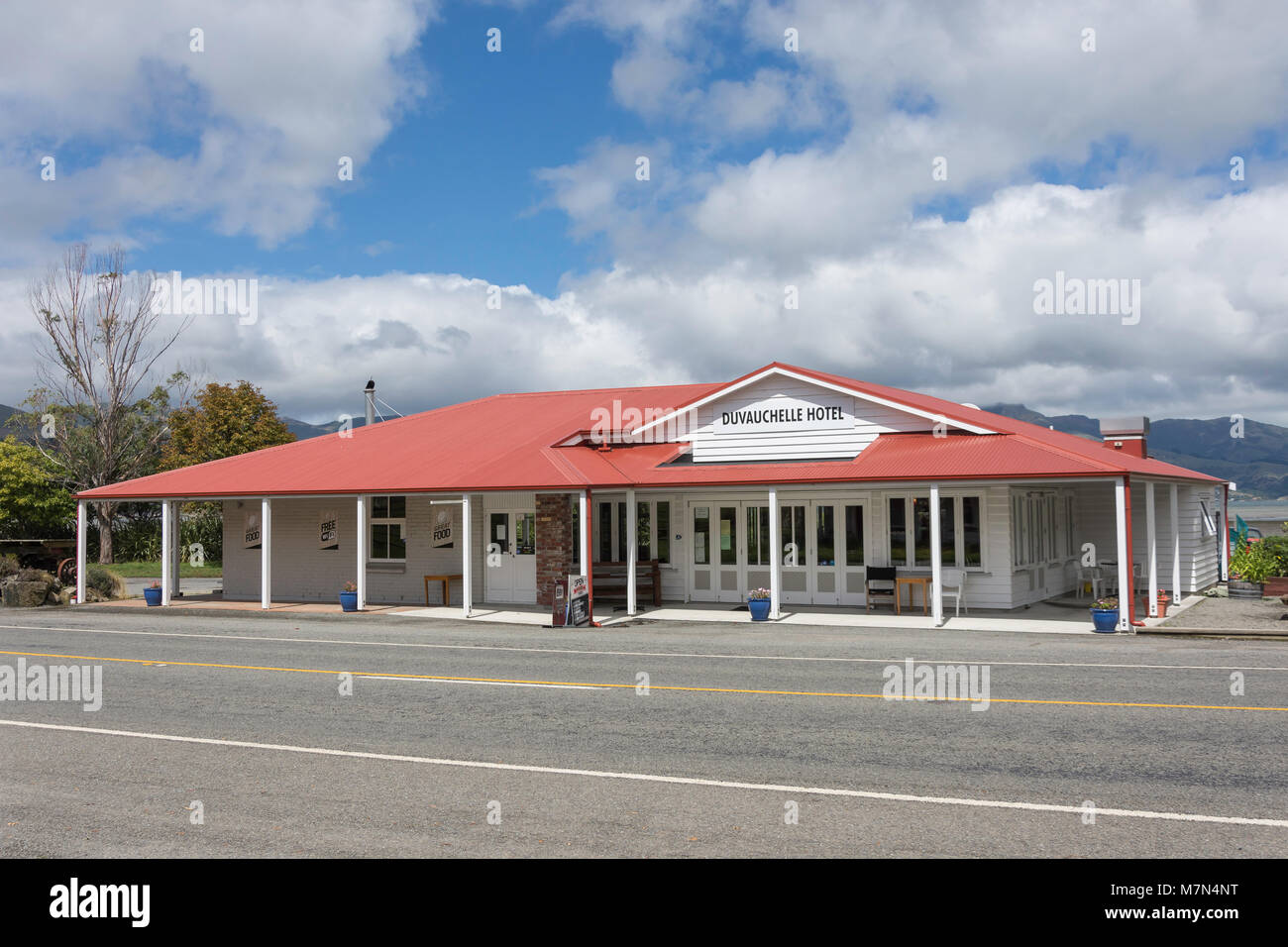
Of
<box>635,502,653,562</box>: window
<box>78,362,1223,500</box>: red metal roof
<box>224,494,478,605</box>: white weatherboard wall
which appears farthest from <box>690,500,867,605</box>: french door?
<box>224,494,478,605</box>: white weatherboard wall

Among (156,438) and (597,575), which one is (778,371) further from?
(156,438)

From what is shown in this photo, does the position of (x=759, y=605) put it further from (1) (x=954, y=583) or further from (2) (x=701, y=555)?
(1) (x=954, y=583)

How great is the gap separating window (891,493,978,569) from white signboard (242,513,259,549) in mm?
15228

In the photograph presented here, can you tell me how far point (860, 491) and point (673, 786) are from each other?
14.6m

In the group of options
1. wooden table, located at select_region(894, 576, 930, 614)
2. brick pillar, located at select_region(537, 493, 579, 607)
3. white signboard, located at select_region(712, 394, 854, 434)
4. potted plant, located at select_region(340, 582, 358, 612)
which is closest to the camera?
wooden table, located at select_region(894, 576, 930, 614)

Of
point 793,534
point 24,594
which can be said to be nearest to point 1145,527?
point 793,534

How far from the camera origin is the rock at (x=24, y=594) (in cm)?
2467

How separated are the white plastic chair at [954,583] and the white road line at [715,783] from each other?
12450 millimetres

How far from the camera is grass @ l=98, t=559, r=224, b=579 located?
3638cm

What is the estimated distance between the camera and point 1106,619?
1653cm

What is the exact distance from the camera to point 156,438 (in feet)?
148

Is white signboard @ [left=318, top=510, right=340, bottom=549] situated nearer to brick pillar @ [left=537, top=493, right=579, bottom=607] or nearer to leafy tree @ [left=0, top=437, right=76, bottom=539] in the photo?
brick pillar @ [left=537, top=493, right=579, bottom=607]

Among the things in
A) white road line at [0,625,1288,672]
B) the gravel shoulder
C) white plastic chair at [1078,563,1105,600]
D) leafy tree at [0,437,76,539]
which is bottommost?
the gravel shoulder
